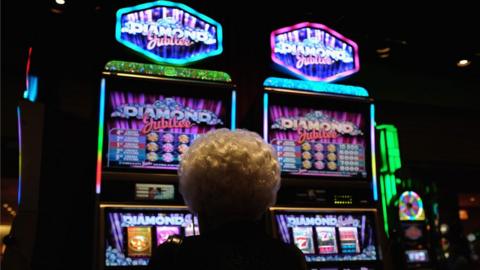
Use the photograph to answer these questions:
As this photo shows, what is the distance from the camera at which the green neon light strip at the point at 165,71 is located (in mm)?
3418

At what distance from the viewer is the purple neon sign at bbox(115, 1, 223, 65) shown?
3525mm

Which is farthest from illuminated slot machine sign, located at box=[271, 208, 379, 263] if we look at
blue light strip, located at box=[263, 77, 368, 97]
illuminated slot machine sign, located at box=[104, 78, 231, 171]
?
blue light strip, located at box=[263, 77, 368, 97]

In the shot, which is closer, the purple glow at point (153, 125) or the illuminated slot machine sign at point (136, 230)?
the illuminated slot machine sign at point (136, 230)

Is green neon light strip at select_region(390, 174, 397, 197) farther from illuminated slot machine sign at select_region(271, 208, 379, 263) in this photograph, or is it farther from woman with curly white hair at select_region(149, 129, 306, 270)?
woman with curly white hair at select_region(149, 129, 306, 270)

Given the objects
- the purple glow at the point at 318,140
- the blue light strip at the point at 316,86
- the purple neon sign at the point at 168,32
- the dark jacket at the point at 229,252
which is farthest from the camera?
the blue light strip at the point at 316,86

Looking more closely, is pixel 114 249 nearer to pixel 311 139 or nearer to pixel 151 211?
pixel 151 211

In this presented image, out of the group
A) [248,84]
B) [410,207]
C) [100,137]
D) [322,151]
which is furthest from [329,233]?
[410,207]

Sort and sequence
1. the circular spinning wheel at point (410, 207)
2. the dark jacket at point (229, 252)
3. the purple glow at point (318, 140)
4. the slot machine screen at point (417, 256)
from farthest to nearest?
the circular spinning wheel at point (410, 207)
the slot machine screen at point (417, 256)
the purple glow at point (318, 140)
the dark jacket at point (229, 252)

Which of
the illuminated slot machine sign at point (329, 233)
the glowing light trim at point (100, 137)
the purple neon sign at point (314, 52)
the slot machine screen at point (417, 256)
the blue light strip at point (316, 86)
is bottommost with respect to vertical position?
the slot machine screen at point (417, 256)

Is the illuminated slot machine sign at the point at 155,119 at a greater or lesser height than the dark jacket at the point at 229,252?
greater

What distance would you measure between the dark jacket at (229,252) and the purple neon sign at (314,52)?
2.50 m

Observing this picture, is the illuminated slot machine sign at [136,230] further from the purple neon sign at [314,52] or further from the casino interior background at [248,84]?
the purple neon sign at [314,52]

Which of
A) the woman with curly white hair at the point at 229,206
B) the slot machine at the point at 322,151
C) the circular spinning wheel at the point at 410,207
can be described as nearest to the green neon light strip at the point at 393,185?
the circular spinning wheel at the point at 410,207

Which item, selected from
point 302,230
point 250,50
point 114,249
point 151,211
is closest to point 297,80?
point 250,50
